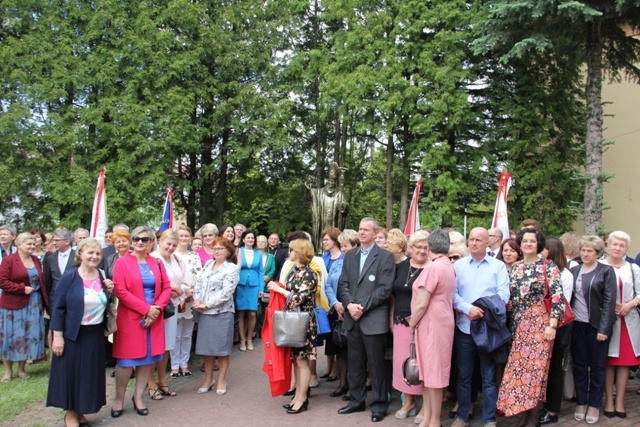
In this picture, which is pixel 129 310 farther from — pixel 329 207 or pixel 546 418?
pixel 329 207

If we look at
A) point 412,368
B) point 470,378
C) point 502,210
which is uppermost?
point 502,210

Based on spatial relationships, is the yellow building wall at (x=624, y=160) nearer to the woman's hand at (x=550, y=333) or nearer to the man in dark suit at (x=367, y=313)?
the woman's hand at (x=550, y=333)

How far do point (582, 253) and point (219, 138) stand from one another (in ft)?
49.8

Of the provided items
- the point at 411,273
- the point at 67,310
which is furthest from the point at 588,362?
the point at 67,310

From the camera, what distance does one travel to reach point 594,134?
13164mm

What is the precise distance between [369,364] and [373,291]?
2.61ft

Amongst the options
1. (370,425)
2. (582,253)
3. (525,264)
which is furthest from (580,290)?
(370,425)

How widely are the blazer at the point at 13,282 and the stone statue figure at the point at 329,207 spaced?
6.40m

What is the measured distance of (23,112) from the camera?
15320mm

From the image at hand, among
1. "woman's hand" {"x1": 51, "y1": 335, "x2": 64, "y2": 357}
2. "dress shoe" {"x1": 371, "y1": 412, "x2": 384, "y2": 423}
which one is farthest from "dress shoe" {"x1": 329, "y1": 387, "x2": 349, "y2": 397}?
"woman's hand" {"x1": 51, "y1": 335, "x2": 64, "y2": 357}

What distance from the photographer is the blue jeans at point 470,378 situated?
4.89m

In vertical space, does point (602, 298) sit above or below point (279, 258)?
below

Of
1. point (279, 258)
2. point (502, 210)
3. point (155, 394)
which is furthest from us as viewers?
point (279, 258)

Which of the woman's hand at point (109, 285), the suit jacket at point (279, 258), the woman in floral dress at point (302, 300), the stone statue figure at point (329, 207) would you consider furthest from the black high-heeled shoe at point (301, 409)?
the stone statue figure at point (329, 207)
